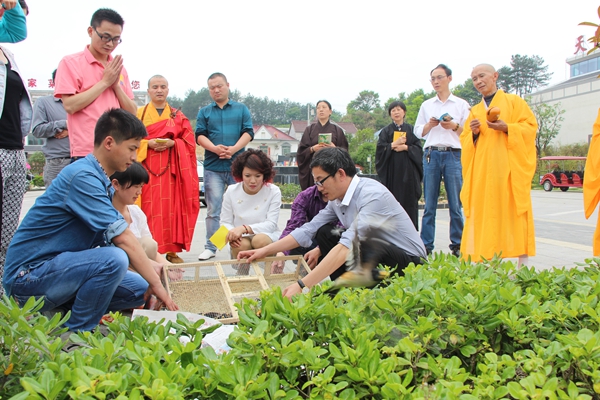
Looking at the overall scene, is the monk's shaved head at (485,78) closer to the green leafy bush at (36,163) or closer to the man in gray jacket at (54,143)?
the man in gray jacket at (54,143)

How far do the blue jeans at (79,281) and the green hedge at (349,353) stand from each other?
893 mm

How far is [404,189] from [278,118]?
105 metres

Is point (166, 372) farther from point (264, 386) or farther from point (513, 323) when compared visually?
point (513, 323)

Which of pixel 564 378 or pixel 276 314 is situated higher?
pixel 276 314

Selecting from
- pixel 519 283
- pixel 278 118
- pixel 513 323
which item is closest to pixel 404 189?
pixel 519 283

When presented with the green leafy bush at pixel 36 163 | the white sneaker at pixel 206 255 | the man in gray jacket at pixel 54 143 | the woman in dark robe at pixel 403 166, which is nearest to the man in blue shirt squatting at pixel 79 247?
the man in gray jacket at pixel 54 143

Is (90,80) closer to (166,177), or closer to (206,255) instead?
(166,177)

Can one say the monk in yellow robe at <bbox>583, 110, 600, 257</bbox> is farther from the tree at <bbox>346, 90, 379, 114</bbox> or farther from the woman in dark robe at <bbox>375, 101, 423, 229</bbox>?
the tree at <bbox>346, 90, 379, 114</bbox>

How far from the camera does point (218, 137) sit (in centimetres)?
546

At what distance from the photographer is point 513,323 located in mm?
1432

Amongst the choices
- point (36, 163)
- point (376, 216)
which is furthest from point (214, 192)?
point (36, 163)

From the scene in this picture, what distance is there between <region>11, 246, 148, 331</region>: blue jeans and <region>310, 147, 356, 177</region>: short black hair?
3.96 feet

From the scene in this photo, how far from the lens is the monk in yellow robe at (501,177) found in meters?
4.33

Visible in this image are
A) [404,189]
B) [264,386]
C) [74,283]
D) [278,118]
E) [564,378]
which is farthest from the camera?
[278,118]
